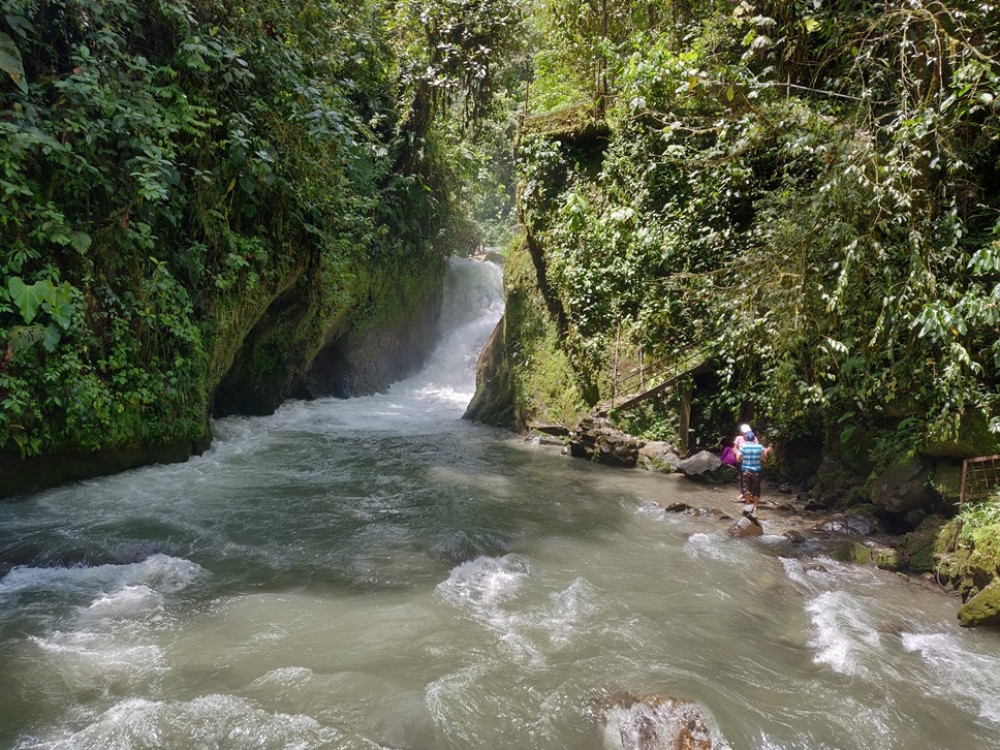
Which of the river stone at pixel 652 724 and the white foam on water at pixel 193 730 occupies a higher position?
the river stone at pixel 652 724

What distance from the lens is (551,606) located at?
5.32 metres

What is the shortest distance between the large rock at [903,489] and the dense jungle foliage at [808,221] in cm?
27

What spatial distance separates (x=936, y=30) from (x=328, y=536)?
8724 mm

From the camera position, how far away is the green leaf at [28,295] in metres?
5.70

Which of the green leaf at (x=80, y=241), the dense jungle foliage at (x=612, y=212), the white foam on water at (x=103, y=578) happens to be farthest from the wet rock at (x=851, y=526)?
the green leaf at (x=80, y=241)

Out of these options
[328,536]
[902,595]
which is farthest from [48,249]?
[902,595]

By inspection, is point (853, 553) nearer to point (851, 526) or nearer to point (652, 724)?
point (851, 526)

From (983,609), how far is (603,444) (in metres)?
6.41

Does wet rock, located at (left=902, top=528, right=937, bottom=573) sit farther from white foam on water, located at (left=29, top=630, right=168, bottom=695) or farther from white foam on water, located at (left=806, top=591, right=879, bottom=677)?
white foam on water, located at (left=29, top=630, right=168, bottom=695)

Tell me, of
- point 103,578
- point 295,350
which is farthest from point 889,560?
point 295,350

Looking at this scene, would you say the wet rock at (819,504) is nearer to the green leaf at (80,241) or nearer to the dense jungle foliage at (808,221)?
the dense jungle foliage at (808,221)

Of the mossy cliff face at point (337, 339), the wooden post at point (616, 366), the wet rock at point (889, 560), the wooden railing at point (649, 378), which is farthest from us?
the mossy cliff face at point (337, 339)

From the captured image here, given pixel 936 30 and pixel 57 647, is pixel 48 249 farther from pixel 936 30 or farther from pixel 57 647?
pixel 936 30

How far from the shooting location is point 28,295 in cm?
577
